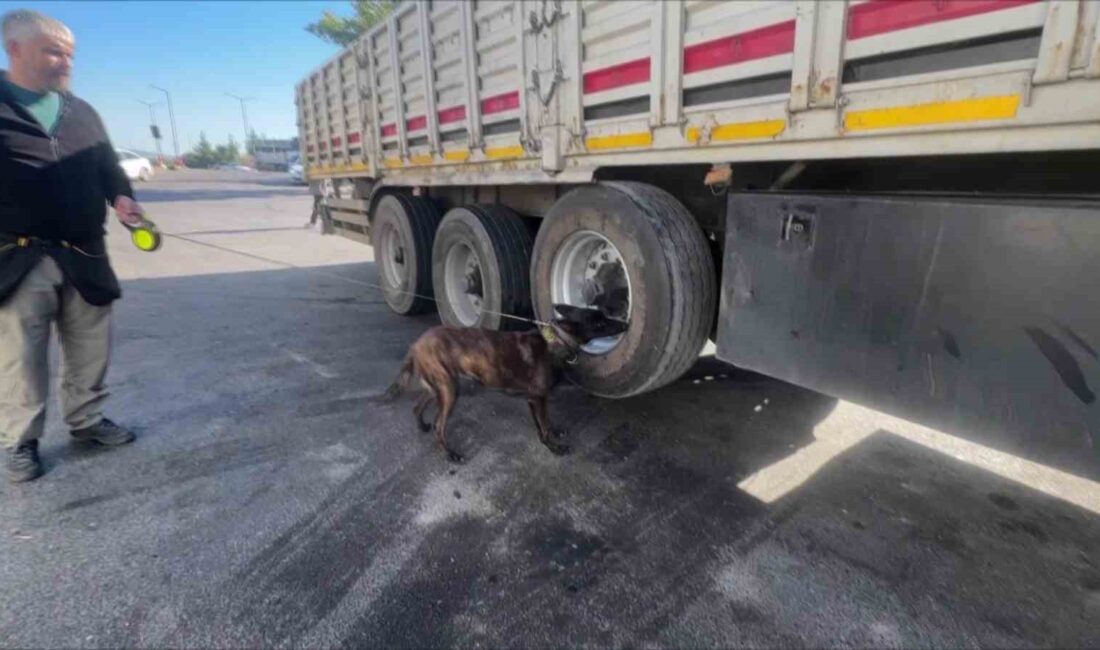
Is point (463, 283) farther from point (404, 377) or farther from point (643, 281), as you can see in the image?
point (643, 281)

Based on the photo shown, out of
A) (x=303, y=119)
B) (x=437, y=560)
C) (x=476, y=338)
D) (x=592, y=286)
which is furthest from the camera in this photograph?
(x=303, y=119)

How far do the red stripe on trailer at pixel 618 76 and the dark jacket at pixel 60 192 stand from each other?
2570 millimetres

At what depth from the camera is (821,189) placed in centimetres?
235

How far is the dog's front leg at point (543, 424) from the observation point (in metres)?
3.00

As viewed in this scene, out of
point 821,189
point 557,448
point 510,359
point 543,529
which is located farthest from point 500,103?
point 543,529

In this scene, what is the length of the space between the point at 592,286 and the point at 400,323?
9.56 feet

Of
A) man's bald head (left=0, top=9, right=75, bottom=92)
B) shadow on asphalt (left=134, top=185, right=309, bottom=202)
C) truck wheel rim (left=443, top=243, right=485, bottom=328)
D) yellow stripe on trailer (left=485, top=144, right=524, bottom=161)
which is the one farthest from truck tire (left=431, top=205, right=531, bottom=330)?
shadow on asphalt (left=134, top=185, right=309, bottom=202)

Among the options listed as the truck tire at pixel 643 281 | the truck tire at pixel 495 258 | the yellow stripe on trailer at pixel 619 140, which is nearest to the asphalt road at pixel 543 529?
the truck tire at pixel 643 281

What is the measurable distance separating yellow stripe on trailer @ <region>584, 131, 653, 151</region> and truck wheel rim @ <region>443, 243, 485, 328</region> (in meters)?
1.66

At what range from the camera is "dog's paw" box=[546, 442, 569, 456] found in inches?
117

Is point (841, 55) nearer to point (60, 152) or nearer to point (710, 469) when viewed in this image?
point (710, 469)

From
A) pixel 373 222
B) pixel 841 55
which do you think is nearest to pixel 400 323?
pixel 373 222

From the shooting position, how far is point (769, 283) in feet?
7.54

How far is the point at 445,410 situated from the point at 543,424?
0.54m
